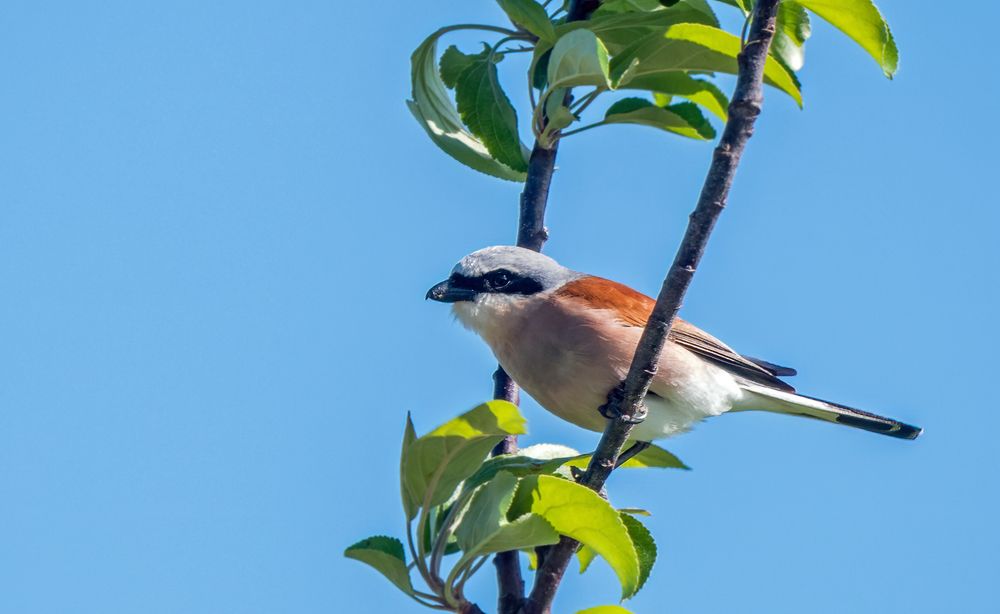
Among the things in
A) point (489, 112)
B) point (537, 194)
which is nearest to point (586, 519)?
point (537, 194)

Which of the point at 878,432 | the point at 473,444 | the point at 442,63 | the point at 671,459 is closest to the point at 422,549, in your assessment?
the point at 473,444

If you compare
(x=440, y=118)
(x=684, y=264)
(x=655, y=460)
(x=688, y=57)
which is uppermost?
(x=440, y=118)

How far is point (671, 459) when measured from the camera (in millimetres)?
3689

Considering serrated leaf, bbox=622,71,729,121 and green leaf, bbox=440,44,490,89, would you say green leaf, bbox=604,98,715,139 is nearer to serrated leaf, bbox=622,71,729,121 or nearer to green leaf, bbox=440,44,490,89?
serrated leaf, bbox=622,71,729,121

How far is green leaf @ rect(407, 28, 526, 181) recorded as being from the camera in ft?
12.6

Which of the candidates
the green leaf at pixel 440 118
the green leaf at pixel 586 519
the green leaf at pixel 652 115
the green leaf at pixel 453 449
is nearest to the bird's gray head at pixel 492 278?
the green leaf at pixel 440 118

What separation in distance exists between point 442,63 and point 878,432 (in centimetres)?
226

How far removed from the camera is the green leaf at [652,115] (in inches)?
146

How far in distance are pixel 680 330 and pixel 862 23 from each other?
70.4 inches

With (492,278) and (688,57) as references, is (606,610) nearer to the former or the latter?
(688,57)

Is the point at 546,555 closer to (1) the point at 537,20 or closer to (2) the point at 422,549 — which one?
(2) the point at 422,549

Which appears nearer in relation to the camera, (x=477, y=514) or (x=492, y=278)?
(x=477, y=514)

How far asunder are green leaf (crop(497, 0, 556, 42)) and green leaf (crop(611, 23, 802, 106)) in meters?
0.22

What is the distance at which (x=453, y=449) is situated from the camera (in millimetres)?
2686
